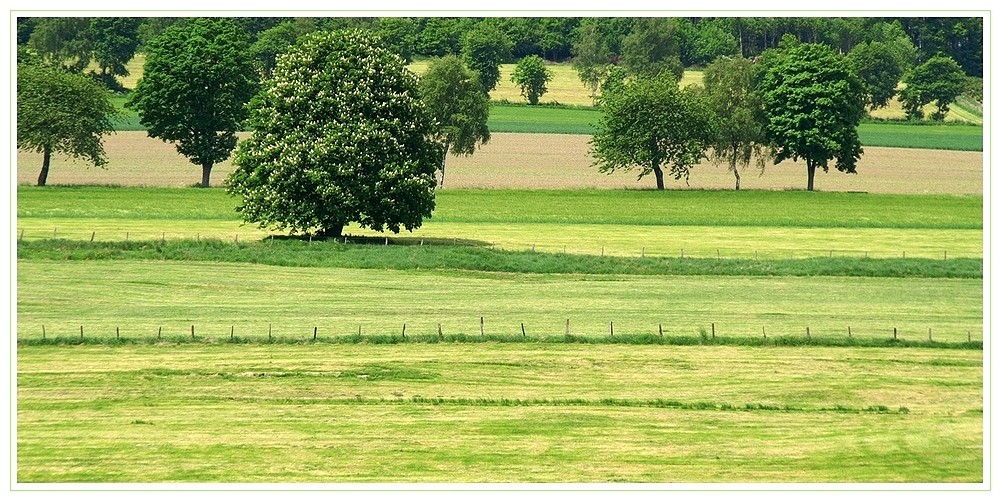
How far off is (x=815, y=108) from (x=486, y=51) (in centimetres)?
5215

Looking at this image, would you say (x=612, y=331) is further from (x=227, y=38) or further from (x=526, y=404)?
(x=227, y=38)

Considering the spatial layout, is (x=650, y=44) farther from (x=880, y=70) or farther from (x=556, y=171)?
(x=556, y=171)

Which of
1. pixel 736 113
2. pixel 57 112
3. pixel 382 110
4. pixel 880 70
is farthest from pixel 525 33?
pixel 382 110

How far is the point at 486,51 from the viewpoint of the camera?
17250cm

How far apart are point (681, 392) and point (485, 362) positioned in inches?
320

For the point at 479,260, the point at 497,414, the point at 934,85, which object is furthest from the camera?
the point at 934,85

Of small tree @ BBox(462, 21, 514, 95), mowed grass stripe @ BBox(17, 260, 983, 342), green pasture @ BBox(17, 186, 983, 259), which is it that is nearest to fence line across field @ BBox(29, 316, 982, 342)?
mowed grass stripe @ BBox(17, 260, 983, 342)

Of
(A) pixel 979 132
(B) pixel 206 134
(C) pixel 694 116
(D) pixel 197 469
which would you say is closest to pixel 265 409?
(D) pixel 197 469

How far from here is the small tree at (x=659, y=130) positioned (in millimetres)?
132625

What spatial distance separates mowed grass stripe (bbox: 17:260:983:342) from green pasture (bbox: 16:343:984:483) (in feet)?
13.7

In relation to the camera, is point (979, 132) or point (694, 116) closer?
point (694, 116)

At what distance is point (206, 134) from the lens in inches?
4990

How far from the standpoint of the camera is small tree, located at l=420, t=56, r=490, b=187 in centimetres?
13288

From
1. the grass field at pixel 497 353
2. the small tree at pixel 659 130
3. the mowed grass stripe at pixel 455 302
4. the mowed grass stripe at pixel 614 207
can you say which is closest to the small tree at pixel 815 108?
the small tree at pixel 659 130
